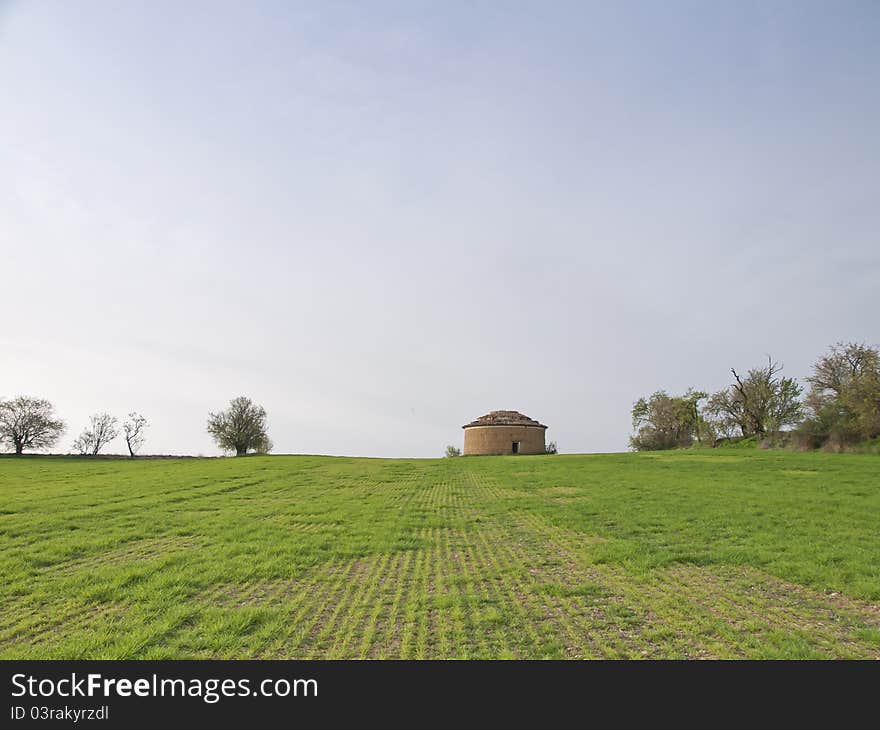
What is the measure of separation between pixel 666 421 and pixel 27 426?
8533 cm

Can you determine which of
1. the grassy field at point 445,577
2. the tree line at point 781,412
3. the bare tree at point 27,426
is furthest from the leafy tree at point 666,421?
the bare tree at point 27,426

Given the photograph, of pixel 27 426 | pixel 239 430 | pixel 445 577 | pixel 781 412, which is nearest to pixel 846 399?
pixel 781 412

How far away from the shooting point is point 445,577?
828 centimetres

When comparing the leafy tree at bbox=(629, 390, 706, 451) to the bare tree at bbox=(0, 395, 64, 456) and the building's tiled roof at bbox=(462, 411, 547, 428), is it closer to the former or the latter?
the building's tiled roof at bbox=(462, 411, 547, 428)

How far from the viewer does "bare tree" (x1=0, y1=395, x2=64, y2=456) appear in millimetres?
65562

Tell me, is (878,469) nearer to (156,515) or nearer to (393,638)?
(393,638)

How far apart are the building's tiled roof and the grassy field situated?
44878mm

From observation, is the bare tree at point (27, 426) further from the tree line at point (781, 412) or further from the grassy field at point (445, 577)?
the tree line at point (781, 412)

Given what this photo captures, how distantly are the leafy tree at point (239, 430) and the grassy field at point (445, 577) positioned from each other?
169 feet

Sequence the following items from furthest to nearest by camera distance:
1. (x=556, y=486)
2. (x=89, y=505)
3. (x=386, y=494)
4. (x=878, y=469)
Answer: (x=878, y=469) < (x=556, y=486) < (x=386, y=494) < (x=89, y=505)
